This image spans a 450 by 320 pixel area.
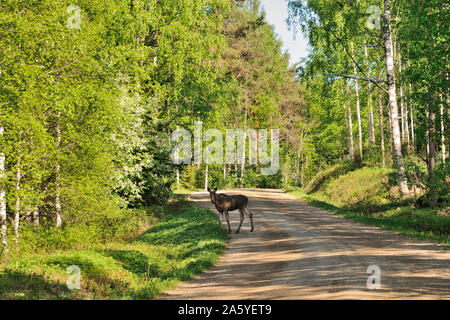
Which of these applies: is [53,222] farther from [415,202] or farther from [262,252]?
[415,202]

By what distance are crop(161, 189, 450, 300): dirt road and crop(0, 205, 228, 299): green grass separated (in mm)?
606

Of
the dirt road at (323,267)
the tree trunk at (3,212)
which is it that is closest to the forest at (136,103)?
the tree trunk at (3,212)

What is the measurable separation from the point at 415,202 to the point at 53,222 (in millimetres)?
→ 17383

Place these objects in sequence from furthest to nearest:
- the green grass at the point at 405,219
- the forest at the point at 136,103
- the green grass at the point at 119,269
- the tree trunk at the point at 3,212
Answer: the green grass at the point at 405,219 < the forest at the point at 136,103 < the tree trunk at the point at 3,212 < the green grass at the point at 119,269

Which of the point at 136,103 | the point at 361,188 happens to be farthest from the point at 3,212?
the point at 361,188

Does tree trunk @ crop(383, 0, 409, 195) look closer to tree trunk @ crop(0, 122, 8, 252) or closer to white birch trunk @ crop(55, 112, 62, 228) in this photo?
white birch trunk @ crop(55, 112, 62, 228)

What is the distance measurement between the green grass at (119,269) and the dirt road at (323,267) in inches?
23.8

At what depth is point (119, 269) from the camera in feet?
40.3

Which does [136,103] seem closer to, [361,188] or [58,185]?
[58,185]

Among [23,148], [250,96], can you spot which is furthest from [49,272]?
[250,96]

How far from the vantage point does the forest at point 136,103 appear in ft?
42.2

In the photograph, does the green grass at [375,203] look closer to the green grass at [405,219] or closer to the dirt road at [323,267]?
the green grass at [405,219]

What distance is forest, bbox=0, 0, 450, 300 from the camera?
12.9 meters

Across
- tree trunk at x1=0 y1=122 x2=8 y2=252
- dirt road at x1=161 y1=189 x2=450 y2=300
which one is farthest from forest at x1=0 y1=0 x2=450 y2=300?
dirt road at x1=161 y1=189 x2=450 y2=300
